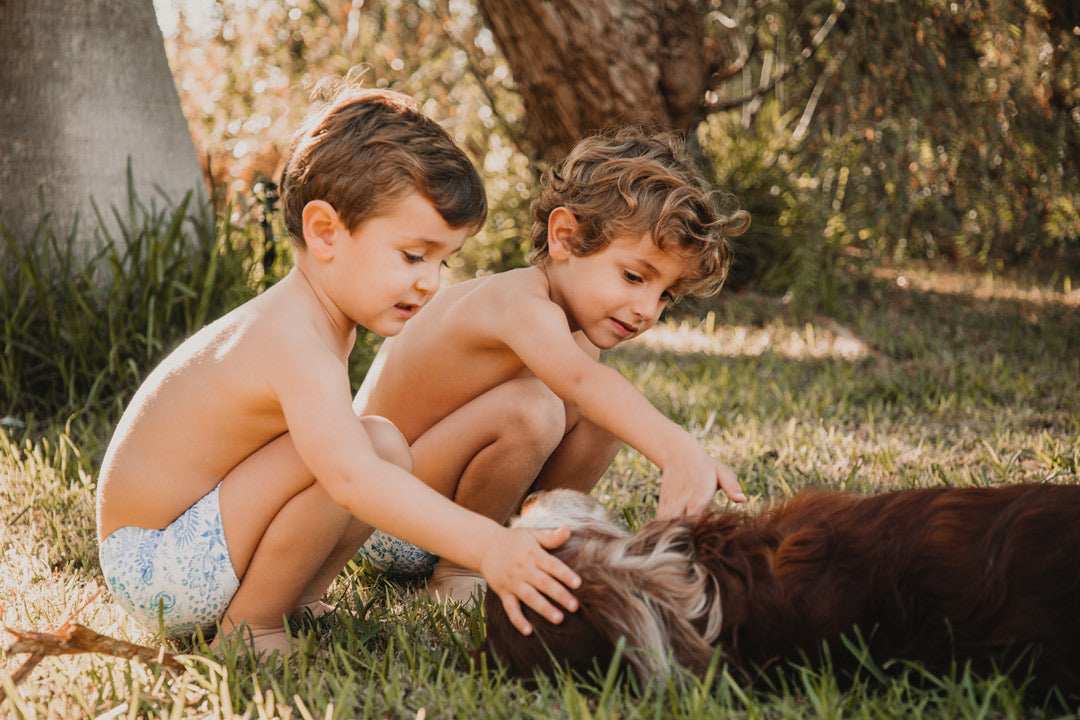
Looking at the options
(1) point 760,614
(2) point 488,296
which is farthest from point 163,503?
(1) point 760,614

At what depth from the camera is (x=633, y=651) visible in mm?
1579

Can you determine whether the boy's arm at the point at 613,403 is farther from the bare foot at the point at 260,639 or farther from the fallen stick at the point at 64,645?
the fallen stick at the point at 64,645

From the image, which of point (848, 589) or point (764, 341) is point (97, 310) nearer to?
point (848, 589)

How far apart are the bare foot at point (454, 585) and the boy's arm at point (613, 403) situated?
0.52m

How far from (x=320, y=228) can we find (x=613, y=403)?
29.9 inches

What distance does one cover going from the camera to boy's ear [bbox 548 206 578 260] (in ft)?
8.08

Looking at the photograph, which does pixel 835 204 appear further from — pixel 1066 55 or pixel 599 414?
pixel 599 414

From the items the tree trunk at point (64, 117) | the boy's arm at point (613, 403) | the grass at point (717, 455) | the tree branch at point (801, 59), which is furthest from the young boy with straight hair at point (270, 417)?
the tree branch at point (801, 59)

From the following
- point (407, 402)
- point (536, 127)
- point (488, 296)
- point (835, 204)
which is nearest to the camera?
point (488, 296)

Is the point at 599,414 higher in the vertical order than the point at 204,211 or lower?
lower

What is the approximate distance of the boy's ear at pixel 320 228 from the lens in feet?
6.85

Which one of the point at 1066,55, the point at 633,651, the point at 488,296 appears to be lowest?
the point at 633,651

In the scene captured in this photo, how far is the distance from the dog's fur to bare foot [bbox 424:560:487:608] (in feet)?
2.02

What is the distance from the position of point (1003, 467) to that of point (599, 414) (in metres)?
Result: 1.45
